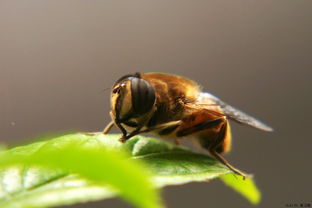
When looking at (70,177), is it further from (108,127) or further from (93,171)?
(108,127)

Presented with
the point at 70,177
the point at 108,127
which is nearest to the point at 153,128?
the point at 108,127

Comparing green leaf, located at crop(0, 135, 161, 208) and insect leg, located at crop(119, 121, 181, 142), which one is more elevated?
green leaf, located at crop(0, 135, 161, 208)

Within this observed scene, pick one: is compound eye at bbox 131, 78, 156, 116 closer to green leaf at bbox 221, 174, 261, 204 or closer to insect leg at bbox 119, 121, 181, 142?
insect leg at bbox 119, 121, 181, 142

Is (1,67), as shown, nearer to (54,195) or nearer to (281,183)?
(281,183)

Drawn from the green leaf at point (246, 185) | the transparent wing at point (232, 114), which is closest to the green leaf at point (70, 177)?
the green leaf at point (246, 185)

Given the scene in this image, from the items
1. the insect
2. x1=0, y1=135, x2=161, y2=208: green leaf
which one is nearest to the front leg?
the insect

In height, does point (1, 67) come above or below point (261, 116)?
above

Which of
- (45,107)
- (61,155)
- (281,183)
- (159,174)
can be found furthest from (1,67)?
(61,155)
